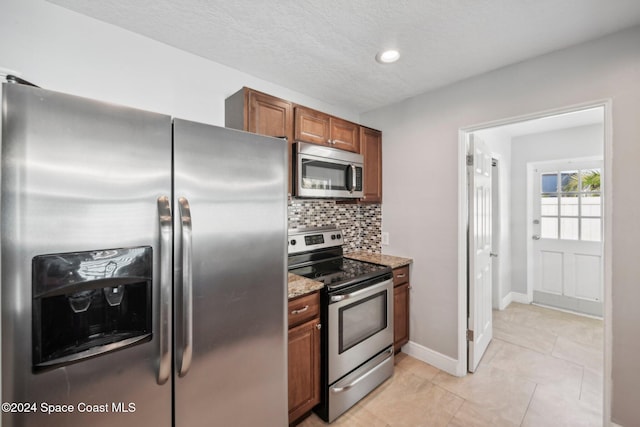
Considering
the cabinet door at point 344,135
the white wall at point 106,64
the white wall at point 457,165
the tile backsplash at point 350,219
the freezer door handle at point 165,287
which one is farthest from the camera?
the tile backsplash at point 350,219

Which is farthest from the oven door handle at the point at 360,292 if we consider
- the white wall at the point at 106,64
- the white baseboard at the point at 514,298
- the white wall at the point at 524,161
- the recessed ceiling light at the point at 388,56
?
the white wall at the point at 524,161

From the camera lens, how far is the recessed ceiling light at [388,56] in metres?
1.89

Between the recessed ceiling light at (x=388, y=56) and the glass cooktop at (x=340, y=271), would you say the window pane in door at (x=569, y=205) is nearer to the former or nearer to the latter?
the glass cooktop at (x=340, y=271)

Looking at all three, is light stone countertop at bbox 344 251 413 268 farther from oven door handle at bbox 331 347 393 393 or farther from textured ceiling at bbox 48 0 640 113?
textured ceiling at bbox 48 0 640 113

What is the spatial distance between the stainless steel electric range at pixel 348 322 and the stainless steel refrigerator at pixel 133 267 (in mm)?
520

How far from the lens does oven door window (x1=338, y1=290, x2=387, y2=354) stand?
1.95 meters

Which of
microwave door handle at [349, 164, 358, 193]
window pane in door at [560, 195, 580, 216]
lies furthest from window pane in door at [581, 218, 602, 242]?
microwave door handle at [349, 164, 358, 193]

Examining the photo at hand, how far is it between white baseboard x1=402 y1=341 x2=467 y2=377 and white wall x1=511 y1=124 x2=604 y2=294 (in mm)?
2469

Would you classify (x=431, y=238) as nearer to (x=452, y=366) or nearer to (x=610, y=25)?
(x=452, y=366)

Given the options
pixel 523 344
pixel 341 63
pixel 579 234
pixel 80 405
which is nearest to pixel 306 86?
pixel 341 63

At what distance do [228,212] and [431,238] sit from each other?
2.01 meters

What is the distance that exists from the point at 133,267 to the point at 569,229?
505 cm

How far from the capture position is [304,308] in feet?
5.76

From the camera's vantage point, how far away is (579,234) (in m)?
3.68
